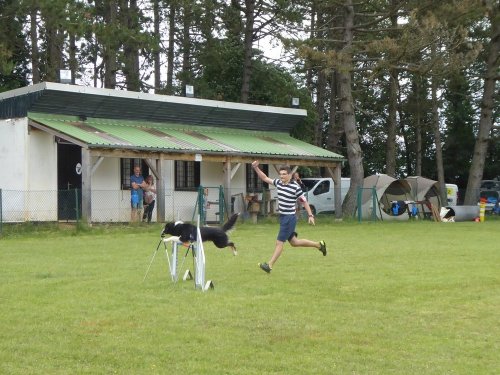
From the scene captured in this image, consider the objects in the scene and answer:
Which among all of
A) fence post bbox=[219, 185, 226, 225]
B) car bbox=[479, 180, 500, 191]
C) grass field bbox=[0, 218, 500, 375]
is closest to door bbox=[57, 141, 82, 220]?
fence post bbox=[219, 185, 226, 225]

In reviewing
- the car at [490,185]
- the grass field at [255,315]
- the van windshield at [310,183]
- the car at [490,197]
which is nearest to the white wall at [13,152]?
the grass field at [255,315]

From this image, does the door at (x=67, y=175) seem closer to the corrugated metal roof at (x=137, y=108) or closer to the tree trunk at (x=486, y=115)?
the corrugated metal roof at (x=137, y=108)

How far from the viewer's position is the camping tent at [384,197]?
31.2 m

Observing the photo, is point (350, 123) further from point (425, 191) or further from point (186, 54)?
point (186, 54)

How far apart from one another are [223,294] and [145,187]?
15574 mm

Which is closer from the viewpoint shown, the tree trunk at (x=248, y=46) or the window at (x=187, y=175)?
the window at (x=187, y=175)

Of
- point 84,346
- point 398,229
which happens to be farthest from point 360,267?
point 398,229

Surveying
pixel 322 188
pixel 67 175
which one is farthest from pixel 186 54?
pixel 67 175

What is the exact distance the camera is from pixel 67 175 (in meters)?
26.7

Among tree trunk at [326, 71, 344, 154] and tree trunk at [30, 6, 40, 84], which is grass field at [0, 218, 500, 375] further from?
tree trunk at [326, 71, 344, 154]

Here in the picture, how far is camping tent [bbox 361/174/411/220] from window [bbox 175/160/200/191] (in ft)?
20.4

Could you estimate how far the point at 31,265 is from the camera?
14594 millimetres

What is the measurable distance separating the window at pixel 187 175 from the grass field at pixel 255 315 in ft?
43.4

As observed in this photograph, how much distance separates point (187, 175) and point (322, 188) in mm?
7395
